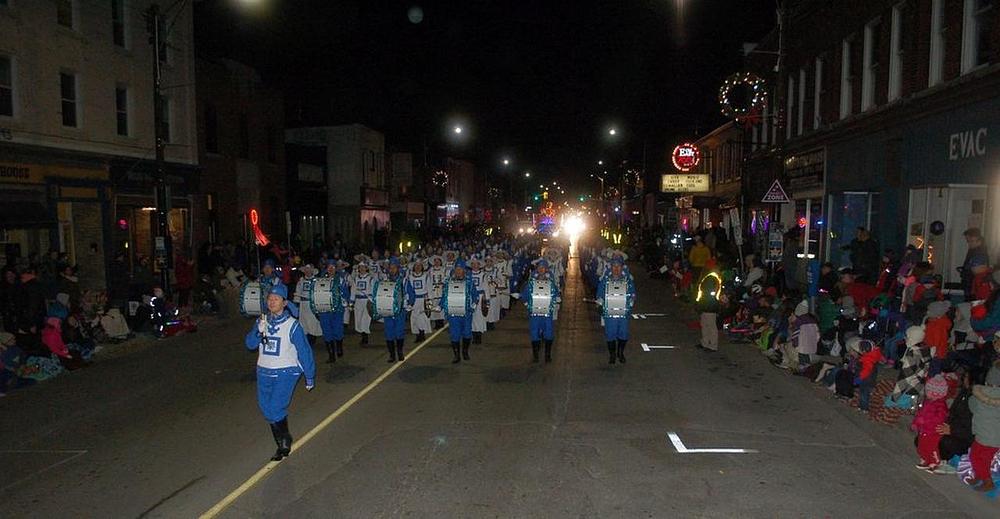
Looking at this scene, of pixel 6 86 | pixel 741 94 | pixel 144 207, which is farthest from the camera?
pixel 741 94

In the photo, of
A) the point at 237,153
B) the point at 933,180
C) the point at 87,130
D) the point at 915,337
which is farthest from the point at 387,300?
the point at 237,153

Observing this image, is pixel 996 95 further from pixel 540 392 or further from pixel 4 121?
pixel 4 121

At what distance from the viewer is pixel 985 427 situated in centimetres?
623

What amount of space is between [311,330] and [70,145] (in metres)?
10.5

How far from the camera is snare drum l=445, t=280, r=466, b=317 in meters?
12.1

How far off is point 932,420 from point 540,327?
246 inches

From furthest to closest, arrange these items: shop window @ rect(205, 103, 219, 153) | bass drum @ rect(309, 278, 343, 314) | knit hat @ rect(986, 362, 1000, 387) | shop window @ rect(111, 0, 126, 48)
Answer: shop window @ rect(205, 103, 219, 153), shop window @ rect(111, 0, 126, 48), bass drum @ rect(309, 278, 343, 314), knit hat @ rect(986, 362, 1000, 387)

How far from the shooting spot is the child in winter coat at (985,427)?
244 inches

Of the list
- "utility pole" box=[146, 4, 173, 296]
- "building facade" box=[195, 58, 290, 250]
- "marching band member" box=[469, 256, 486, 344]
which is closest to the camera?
"marching band member" box=[469, 256, 486, 344]

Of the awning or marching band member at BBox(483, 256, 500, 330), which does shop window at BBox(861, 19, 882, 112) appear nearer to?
marching band member at BBox(483, 256, 500, 330)

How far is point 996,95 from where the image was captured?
12.3m

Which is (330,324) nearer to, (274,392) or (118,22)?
(274,392)

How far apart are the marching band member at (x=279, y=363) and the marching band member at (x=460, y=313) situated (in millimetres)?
4859

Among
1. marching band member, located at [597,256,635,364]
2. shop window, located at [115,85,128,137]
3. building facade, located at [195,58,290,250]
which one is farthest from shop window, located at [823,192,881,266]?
shop window, located at [115,85,128,137]
